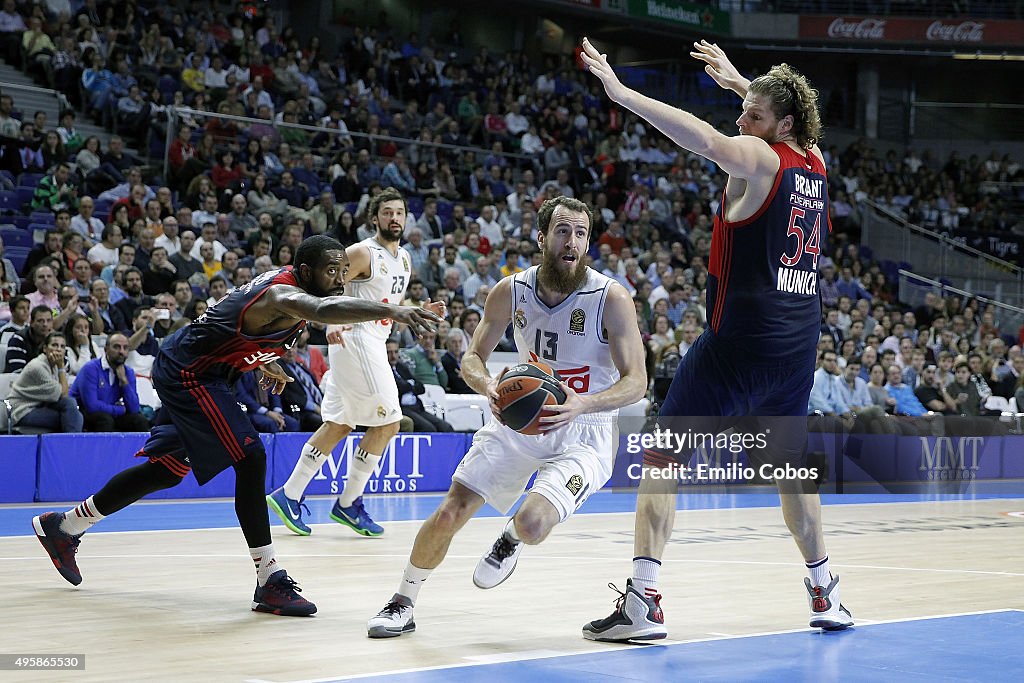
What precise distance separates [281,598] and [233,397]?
40.6 inches

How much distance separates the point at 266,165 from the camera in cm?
1791

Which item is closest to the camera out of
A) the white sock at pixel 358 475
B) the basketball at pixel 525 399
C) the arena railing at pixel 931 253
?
the basketball at pixel 525 399

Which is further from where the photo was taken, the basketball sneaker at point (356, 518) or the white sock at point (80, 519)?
the basketball sneaker at point (356, 518)

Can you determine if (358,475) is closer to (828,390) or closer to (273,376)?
(273,376)

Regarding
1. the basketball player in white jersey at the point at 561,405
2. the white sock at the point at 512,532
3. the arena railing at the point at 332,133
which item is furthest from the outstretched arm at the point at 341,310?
the arena railing at the point at 332,133

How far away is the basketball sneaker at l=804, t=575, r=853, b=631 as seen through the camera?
18.5ft

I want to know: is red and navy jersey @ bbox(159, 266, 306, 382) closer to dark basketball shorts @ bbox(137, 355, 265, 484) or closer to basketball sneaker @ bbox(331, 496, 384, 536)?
dark basketball shorts @ bbox(137, 355, 265, 484)

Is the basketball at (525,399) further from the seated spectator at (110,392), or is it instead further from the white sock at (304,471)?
the seated spectator at (110,392)

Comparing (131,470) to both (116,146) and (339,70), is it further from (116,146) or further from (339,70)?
(339,70)

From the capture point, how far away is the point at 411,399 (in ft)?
45.2

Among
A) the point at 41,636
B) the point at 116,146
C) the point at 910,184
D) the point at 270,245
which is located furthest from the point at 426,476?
the point at 910,184

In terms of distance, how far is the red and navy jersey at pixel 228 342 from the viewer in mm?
6055

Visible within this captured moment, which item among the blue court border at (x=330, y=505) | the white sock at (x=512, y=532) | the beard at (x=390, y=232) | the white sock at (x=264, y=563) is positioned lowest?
the blue court border at (x=330, y=505)

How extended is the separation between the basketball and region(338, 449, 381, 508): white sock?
435 centimetres
